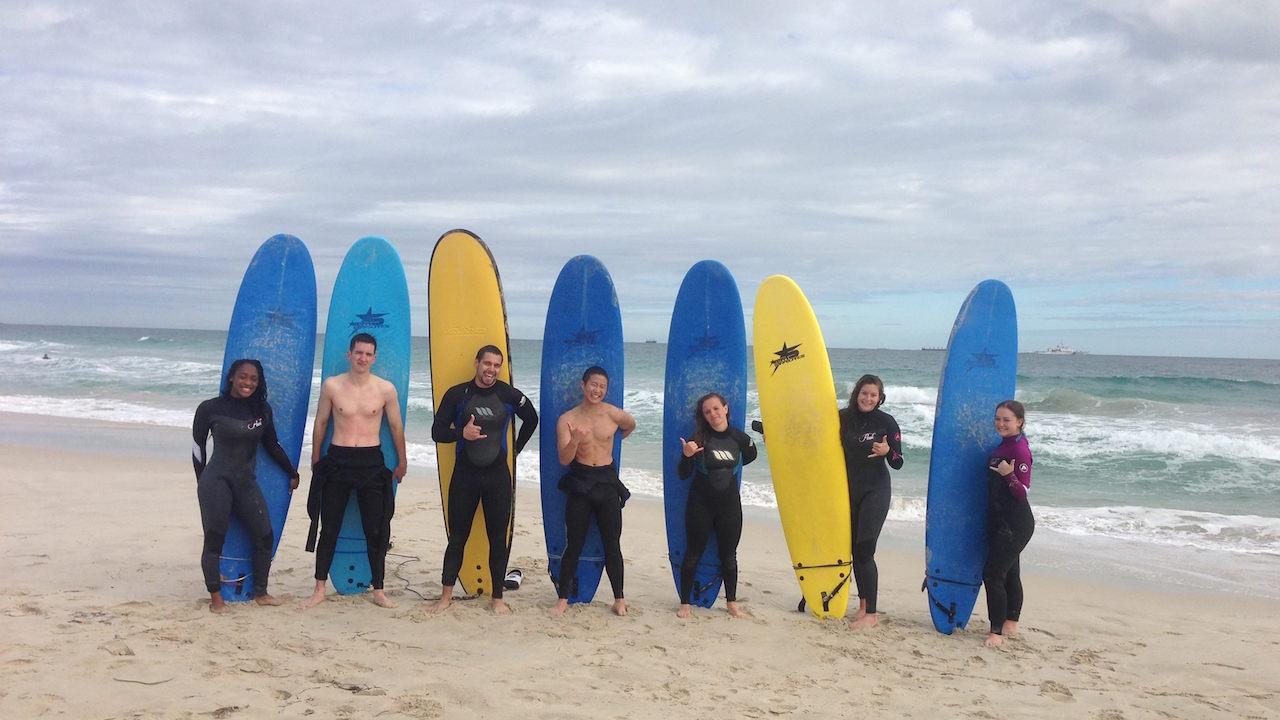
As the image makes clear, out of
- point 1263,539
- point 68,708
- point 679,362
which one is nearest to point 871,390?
point 679,362

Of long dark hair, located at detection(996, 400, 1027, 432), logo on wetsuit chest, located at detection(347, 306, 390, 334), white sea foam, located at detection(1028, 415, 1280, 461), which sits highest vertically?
logo on wetsuit chest, located at detection(347, 306, 390, 334)

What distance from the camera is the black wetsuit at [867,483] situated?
14.7 ft

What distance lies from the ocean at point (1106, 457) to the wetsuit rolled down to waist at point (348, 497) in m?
1.04

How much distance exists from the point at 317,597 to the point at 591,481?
1.62 m

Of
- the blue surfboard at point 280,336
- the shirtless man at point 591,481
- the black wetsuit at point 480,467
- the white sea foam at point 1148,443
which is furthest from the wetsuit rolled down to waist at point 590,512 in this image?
the white sea foam at point 1148,443

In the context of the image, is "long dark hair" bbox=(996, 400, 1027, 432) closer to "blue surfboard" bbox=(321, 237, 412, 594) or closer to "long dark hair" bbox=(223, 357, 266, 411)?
"blue surfboard" bbox=(321, 237, 412, 594)

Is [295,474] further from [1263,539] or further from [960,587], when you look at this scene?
[1263,539]

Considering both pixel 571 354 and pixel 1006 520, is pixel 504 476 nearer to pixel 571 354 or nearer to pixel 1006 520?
pixel 571 354

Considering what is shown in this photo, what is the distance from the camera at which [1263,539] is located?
720 centimetres

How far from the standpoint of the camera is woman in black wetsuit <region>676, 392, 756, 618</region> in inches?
177

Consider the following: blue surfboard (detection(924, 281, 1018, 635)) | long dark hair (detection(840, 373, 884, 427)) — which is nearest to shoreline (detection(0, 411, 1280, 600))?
blue surfboard (detection(924, 281, 1018, 635))

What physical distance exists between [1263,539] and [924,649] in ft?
16.4

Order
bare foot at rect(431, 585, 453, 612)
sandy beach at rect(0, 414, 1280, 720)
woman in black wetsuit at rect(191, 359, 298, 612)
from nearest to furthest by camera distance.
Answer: sandy beach at rect(0, 414, 1280, 720) → woman in black wetsuit at rect(191, 359, 298, 612) → bare foot at rect(431, 585, 453, 612)

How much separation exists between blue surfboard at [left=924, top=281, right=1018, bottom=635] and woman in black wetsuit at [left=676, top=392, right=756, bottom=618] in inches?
42.6
